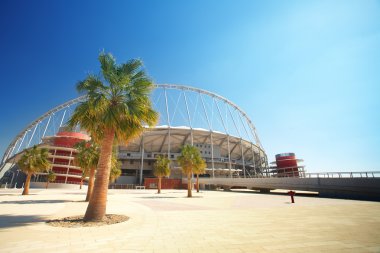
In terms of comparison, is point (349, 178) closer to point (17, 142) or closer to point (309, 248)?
point (309, 248)

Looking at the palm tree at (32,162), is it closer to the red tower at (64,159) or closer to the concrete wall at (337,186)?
the red tower at (64,159)

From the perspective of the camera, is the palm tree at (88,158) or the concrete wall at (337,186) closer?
the concrete wall at (337,186)

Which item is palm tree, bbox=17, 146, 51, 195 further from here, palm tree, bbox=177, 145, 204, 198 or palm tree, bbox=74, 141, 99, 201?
palm tree, bbox=177, 145, 204, 198

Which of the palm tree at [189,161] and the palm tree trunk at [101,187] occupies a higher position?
the palm tree at [189,161]

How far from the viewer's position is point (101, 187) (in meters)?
10.6

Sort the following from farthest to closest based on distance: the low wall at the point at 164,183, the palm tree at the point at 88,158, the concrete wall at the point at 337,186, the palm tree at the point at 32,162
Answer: the low wall at the point at 164,183 → the palm tree at the point at 32,162 → the palm tree at the point at 88,158 → the concrete wall at the point at 337,186

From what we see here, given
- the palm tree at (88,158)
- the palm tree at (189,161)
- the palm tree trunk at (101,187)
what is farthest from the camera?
the palm tree at (189,161)

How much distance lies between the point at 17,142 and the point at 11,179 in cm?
2205

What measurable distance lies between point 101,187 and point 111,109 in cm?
431

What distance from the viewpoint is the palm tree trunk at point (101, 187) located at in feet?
32.6

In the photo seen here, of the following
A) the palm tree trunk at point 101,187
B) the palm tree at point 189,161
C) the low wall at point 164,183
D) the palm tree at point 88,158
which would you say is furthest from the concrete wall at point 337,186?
the low wall at point 164,183

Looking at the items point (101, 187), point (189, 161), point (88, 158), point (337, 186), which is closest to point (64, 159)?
point (88, 158)

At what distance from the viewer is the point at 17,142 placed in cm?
9062

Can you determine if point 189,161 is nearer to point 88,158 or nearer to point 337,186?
point 88,158
